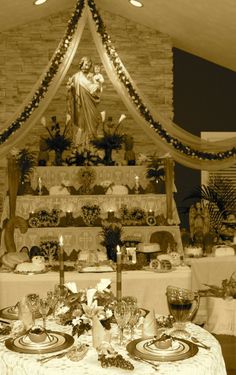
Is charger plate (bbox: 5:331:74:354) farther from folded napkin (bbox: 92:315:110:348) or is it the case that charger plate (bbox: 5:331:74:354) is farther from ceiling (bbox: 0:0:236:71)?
ceiling (bbox: 0:0:236:71)

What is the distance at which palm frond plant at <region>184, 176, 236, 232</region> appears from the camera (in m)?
9.16

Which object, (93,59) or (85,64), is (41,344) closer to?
(85,64)

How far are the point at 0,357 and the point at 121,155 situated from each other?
278 inches

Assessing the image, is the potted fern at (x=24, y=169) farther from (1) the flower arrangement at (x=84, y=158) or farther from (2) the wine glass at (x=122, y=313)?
(2) the wine glass at (x=122, y=313)

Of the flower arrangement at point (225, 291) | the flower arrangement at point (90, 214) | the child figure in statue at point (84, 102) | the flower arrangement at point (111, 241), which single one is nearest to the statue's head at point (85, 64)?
the child figure in statue at point (84, 102)

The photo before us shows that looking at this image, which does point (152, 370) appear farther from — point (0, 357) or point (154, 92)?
point (154, 92)

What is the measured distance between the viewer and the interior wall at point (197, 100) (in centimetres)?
1046

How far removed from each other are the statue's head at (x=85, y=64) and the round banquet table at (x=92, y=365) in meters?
5.56

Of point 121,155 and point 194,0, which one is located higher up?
point 194,0

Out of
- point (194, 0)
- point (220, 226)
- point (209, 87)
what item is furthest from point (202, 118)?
point (194, 0)

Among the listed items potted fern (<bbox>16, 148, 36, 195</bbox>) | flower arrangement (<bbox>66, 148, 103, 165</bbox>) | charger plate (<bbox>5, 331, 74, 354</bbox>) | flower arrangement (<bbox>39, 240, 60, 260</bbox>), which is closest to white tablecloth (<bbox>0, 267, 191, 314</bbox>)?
flower arrangement (<bbox>39, 240, 60, 260</bbox>)

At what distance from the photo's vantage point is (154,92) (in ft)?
33.2

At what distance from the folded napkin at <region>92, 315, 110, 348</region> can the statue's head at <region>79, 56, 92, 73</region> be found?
5.57m

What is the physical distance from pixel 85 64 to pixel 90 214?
211 cm
